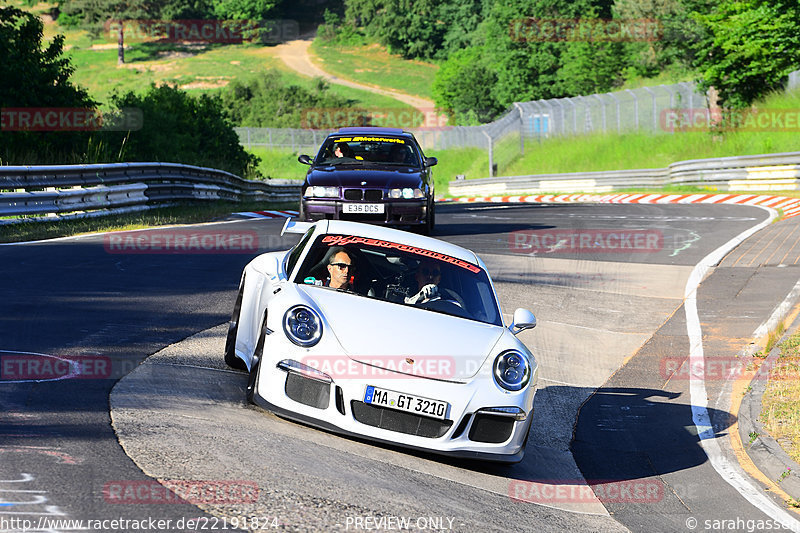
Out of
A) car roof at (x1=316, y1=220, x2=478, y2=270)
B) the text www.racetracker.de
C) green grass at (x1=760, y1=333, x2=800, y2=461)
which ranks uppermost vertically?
car roof at (x1=316, y1=220, x2=478, y2=270)

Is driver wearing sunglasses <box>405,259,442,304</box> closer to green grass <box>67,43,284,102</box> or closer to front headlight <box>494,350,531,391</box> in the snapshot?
front headlight <box>494,350,531,391</box>

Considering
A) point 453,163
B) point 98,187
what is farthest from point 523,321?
point 453,163

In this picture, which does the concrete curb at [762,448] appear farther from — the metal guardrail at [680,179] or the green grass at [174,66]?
the green grass at [174,66]

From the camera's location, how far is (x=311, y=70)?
121 meters

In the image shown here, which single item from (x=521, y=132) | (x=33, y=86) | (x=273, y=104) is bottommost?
(x=521, y=132)

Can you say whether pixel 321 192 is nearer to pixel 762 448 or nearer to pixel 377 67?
pixel 762 448

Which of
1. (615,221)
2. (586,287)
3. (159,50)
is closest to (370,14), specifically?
(159,50)

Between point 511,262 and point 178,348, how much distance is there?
8.04m

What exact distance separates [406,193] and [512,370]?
900 cm

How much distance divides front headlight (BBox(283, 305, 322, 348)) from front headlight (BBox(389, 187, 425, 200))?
8.85 metres

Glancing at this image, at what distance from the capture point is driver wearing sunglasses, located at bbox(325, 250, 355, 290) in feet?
23.2

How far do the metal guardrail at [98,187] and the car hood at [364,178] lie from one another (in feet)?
16.7

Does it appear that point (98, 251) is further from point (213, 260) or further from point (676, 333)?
point (676, 333)

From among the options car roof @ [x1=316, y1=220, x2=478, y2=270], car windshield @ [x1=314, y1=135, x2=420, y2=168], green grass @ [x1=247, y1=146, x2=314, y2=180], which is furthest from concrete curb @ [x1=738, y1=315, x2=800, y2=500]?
green grass @ [x1=247, y1=146, x2=314, y2=180]
